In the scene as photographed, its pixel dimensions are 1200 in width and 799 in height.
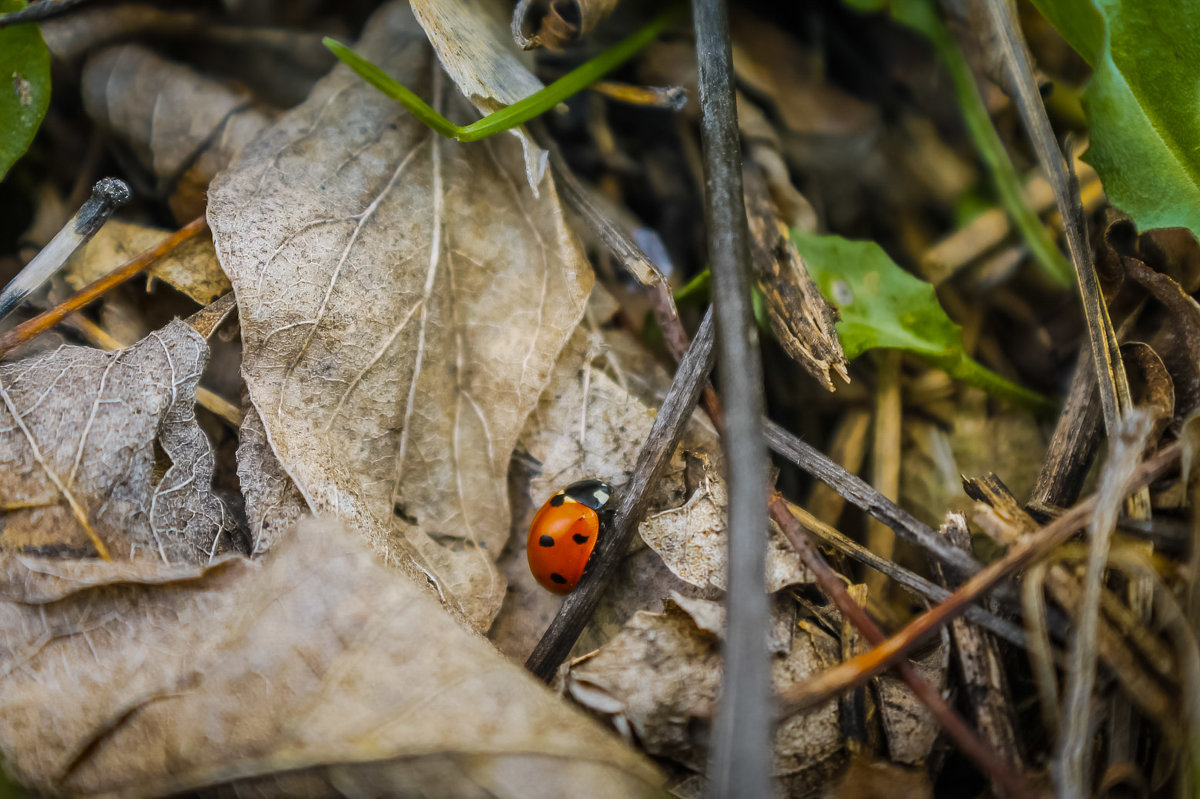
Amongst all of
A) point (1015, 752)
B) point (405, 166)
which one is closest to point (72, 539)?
point (405, 166)

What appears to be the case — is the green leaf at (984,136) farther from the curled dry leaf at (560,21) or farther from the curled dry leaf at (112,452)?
the curled dry leaf at (112,452)

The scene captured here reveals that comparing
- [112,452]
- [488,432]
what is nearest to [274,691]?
[112,452]

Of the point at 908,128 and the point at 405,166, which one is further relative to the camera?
the point at 908,128

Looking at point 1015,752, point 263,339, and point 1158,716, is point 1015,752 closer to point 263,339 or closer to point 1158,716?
point 1158,716

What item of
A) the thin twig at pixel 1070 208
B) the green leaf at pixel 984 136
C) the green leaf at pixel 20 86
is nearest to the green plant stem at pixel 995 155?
the green leaf at pixel 984 136

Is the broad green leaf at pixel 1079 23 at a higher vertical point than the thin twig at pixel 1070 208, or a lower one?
higher

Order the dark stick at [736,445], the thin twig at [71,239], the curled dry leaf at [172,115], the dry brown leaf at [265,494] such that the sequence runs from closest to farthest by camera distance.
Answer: the dark stick at [736,445] < the dry brown leaf at [265,494] < the thin twig at [71,239] < the curled dry leaf at [172,115]
